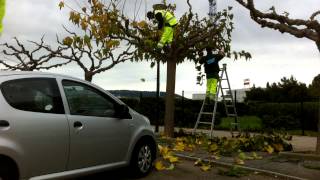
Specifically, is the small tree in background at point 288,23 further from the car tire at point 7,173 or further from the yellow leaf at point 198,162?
the car tire at point 7,173

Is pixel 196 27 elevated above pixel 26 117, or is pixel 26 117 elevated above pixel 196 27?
pixel 196 27

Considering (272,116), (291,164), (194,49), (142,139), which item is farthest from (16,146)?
(272,116)

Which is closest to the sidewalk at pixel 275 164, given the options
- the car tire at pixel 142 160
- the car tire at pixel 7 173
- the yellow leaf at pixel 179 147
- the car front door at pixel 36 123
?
the yellow leaf at pixel 179 147

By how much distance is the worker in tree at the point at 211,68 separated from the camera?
15023 mm

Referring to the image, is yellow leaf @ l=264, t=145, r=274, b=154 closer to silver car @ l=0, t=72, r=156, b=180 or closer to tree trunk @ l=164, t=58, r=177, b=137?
tree trunk @ l=164, t=58, r=177, b=137

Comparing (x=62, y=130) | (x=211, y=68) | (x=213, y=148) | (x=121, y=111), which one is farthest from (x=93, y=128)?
(x=211, y=68)

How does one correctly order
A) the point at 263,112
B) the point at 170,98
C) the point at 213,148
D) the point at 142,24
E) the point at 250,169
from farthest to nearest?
the point at 263,112 → the point at 170,98 → the point at 142,24 → the point at 213,148 → the point at 250,169

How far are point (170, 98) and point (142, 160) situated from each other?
6.62 meters

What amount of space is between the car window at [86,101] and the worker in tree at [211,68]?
6818 millimetres

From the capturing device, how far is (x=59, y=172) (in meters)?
7.32

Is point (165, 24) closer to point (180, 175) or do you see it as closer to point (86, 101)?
point (180, 175)

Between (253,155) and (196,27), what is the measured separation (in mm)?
5416

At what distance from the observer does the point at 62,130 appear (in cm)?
729

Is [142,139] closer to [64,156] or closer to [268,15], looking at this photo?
[64,156]
